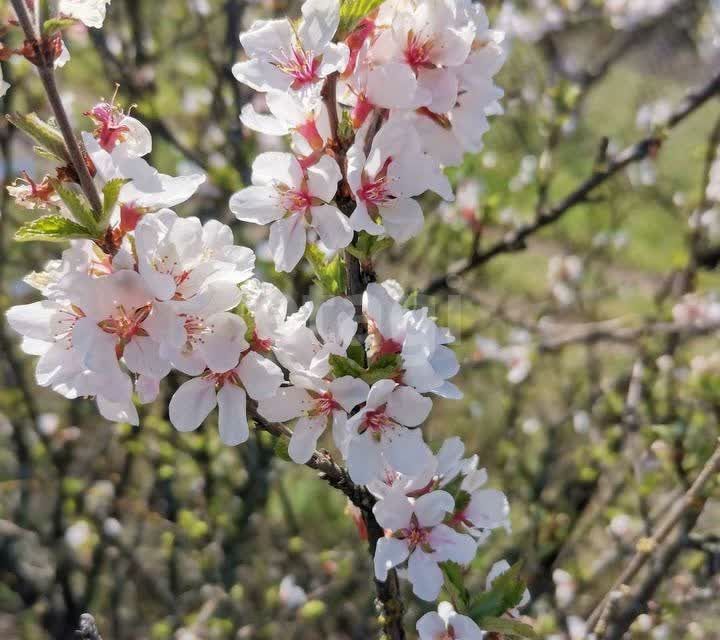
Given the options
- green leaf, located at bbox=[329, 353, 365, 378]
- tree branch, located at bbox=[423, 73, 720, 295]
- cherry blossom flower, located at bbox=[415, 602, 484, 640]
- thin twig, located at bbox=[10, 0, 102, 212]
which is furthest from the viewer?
tree branch, located at bbox=[423, 73, 720, 295]

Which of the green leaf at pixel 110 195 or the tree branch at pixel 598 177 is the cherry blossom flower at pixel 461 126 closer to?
the green leaf at pixel 110 195

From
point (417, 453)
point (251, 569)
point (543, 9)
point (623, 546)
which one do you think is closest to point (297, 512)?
point (251, 569)

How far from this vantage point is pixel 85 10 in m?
0.99

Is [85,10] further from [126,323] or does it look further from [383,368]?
[383,368]

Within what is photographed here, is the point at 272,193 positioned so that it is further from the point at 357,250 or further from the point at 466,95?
the point at 466,95

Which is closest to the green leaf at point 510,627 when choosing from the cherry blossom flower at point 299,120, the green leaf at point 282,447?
the green leaf at point 282,447

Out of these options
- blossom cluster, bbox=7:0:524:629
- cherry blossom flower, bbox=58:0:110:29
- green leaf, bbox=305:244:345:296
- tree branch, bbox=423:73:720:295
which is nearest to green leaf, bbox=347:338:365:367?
blossom cluster, bbox=7:0:524:629

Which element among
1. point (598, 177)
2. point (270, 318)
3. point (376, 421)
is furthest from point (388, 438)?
point (598, 177)

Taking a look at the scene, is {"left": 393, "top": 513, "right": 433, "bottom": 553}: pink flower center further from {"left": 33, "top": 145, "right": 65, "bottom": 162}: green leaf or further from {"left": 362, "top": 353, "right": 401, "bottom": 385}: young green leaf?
{"left": 33, "top": 145, "right": 65, "bottom": 162}: green leaf

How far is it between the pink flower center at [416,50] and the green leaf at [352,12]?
0.07m

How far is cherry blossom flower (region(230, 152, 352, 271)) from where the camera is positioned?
1.06m

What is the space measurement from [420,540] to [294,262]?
460 millimetres

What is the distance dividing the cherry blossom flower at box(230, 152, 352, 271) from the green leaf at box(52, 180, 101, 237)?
0.22 meters

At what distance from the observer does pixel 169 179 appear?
101cm
